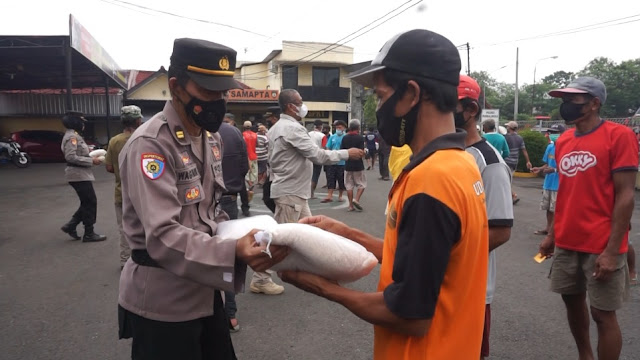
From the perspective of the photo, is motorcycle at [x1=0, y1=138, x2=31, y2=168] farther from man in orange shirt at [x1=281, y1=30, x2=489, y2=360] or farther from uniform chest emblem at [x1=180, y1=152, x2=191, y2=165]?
man in orange shirt at [x1=281, y1=30, x2=489, y2=360]

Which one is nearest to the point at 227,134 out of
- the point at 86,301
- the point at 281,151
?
the point at 281,151

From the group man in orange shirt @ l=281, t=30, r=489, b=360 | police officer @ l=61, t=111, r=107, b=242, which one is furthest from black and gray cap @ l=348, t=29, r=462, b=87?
police officer @ l=61, t=111, r=107, b=242

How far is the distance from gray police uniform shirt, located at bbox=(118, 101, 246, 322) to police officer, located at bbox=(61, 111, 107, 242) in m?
5.60

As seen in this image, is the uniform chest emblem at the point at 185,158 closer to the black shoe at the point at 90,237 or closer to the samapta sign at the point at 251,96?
the black shoe at the point at 90,237

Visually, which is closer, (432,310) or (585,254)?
(432,310)

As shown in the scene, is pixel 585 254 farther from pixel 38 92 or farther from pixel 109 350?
pixel 38 92

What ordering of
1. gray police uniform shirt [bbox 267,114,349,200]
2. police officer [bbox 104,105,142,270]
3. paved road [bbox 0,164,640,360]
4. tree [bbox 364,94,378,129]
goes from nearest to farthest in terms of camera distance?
paved road [bbox 0,164,640,360] < gray police uniform shirt [bbox 267,114,349,200] < police officer [bbox 104,105,142,270] < tree [bbox 364,94,378,129]

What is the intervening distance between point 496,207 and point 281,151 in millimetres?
2863

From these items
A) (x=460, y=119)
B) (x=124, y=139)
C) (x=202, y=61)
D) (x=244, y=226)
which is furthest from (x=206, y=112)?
(x=124, y=139)

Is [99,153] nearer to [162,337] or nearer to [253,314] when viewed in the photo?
[253,314]

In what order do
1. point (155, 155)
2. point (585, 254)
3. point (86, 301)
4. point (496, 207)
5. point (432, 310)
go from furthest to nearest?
1. point (86, 301)
2. point (585, 254)
3. point (496, 207)
4. point (155, 155)
5. point (432, 310)

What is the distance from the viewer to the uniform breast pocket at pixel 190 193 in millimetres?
1806

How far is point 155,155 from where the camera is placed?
170 cm

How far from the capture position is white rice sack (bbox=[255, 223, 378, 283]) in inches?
56.6
